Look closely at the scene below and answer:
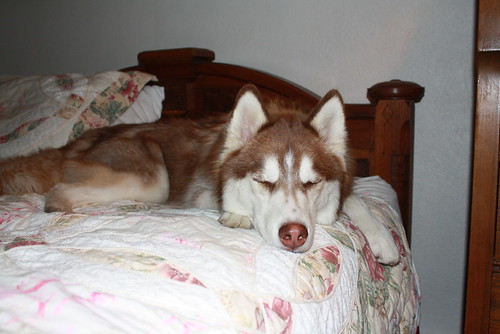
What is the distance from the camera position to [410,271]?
1851 millimetres

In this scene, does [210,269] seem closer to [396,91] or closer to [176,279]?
[176,279]

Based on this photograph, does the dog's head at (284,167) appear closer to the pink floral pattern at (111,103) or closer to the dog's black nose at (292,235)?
the dog's black nose at (292,235)

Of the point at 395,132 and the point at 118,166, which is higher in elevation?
the point at 395,132

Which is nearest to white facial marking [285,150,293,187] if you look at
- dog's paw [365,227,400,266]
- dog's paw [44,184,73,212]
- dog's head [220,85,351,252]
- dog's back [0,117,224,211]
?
dog's head [220,85,351,252]

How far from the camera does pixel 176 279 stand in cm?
94

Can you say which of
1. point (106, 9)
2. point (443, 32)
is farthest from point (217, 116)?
point (106, 9)

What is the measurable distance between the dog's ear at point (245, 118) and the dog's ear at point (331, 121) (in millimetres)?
207

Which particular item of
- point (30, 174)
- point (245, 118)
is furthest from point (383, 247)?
point (30, 174)

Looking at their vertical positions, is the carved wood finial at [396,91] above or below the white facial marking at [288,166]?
above

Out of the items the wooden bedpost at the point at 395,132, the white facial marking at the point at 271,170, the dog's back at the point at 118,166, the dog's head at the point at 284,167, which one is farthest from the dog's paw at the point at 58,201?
the wooden bedpost at the point at 395,132

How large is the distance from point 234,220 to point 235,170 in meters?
0.22

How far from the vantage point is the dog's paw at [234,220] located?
1.45 meters

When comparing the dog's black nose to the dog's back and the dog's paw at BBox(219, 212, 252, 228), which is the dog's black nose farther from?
the dog's back

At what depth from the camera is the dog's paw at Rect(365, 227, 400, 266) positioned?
1562 mm
